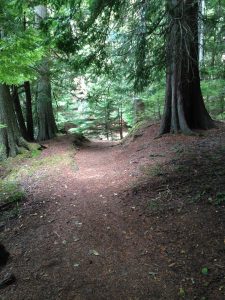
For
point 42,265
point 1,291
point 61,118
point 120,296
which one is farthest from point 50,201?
point 61,118

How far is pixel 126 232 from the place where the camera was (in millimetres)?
4934

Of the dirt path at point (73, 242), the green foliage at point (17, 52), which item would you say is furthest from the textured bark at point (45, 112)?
the green foliage at point (17, 52)

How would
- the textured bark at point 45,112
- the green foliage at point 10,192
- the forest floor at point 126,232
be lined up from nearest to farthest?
the forest floor at point 126,232 → the green foliage at point 10,192 → the textured bark at point 45,112

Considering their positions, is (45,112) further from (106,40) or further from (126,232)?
(126,232)

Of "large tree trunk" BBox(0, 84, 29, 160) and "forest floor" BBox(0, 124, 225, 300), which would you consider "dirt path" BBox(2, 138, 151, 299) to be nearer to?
"forest floor" BBox(0, 124, 225, 300)

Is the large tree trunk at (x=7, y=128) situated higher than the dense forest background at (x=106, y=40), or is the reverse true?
the dense forest background at (x=106, y=40)

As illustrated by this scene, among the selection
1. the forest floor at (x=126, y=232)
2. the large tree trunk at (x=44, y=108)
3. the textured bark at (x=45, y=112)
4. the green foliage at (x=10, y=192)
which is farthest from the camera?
the textured bark at (x=45, y=112)

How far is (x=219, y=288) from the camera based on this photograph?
346 cm

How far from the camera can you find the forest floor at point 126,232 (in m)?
3.65

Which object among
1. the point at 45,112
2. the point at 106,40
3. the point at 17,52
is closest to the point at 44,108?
the point at 45,112

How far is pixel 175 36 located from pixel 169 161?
129 inches

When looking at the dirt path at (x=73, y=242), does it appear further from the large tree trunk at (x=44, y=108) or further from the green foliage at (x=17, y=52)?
the large tree trunk at (x=44, y=108)

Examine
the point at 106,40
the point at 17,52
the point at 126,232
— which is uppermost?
the point at 106,40

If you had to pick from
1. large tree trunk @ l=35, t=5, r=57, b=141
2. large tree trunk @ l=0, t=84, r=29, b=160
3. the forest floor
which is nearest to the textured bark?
large tree trunk @ l=35, t=5, r=57, b=141
